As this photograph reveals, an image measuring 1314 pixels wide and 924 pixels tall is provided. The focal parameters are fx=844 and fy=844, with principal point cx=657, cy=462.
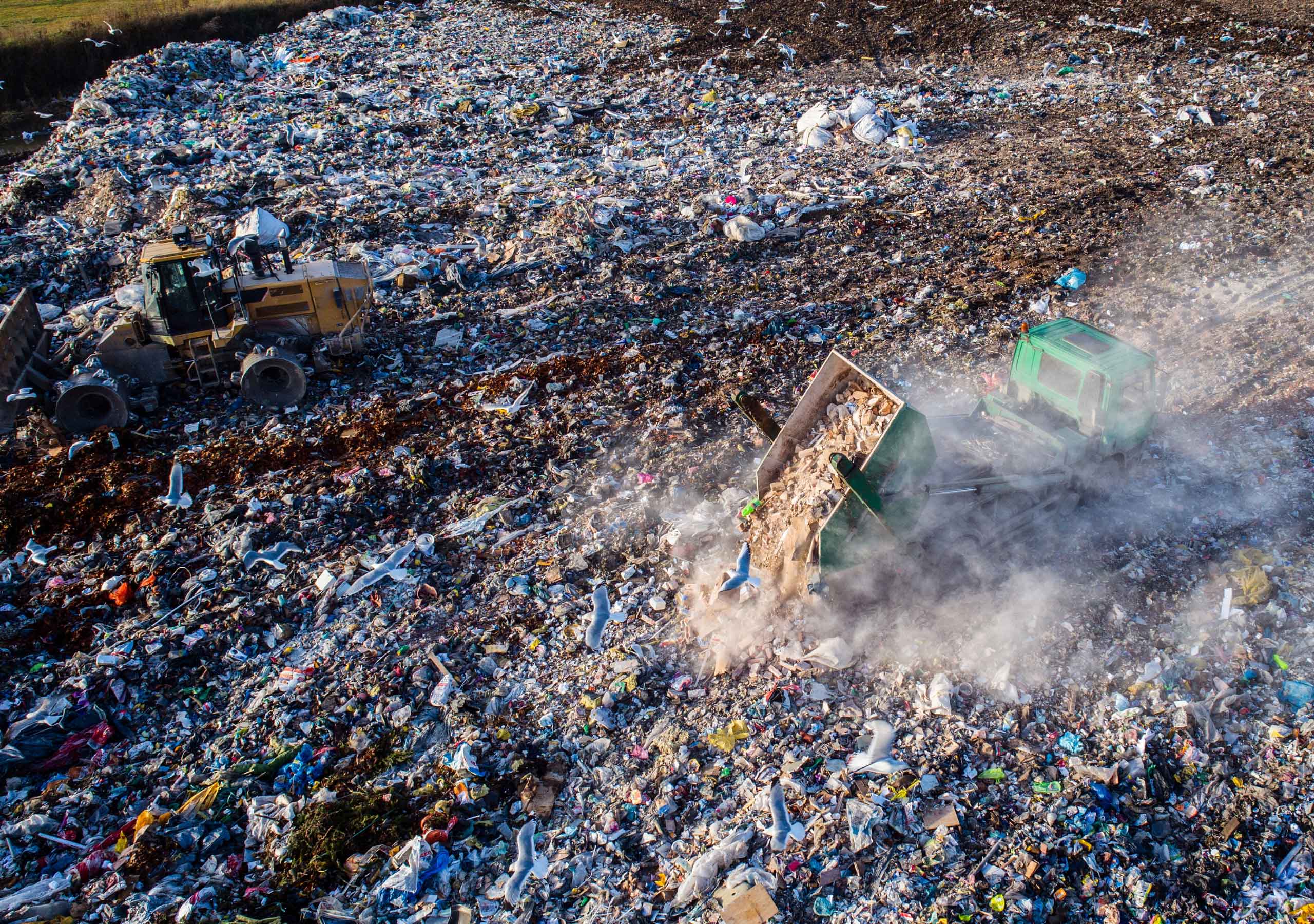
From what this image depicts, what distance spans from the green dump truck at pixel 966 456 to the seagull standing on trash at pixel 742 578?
0.07 metres

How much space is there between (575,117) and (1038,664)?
13.5 meters

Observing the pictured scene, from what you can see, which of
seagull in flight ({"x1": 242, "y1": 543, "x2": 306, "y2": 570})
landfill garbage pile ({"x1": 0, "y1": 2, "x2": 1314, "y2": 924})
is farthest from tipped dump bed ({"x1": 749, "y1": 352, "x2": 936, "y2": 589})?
seagull in flight ({"x1": 242, "y1": 543, "x2": 306, "y2": 570})

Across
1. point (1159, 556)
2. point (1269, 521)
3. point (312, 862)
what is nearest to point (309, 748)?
point (312, 862)

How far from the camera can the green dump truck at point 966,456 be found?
552 cm

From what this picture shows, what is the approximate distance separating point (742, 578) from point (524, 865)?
91.8 inches

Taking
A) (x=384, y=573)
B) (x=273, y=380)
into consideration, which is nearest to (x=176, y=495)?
(x=273, y=380)

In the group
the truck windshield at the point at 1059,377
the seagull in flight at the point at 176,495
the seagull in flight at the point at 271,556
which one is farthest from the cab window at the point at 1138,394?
the seagull in flight at the point at 176,495

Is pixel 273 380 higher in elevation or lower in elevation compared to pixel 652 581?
higher

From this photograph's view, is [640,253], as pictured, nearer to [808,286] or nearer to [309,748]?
[808,286]

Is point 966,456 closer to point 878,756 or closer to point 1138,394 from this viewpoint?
point 1138,394

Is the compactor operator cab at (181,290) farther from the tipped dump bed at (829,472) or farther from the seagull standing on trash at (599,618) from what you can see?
the tipped dump bed at (829,472)

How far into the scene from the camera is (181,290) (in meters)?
8.41

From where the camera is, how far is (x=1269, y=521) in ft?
21.1

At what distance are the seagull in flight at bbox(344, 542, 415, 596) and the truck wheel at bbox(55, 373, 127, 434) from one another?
374 cm
